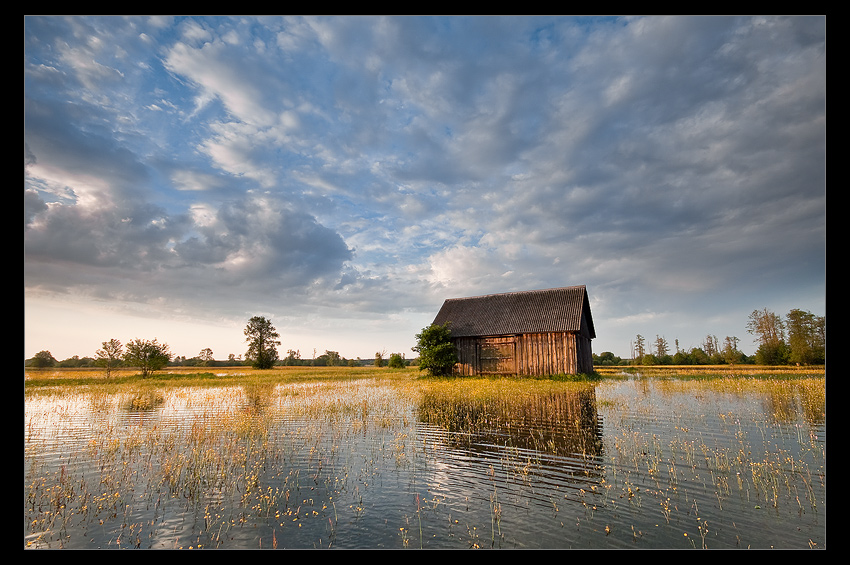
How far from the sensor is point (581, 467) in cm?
1016

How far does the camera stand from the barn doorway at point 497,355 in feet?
128

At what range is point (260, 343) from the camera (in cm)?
8150

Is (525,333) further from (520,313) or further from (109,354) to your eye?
(109,354)

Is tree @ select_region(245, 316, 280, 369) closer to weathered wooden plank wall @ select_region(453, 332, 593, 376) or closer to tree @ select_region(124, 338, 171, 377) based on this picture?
tree @ select_region(124, 338, 171, 377)

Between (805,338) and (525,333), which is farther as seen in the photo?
(805,338)

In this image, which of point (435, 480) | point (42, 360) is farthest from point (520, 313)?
point (42, 360)

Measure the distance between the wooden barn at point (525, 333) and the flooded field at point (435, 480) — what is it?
18.6 m

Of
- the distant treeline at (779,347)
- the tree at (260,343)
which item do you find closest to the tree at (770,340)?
the distant treeline at (779,347)

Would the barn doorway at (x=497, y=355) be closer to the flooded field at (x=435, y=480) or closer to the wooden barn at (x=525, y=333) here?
the wooden barn at (x=525, y=333)

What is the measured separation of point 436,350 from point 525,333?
889 centimetres
